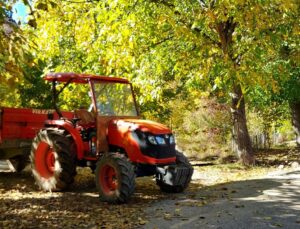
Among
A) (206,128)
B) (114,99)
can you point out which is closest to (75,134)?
(114,99)

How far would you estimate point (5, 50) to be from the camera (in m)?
4.56

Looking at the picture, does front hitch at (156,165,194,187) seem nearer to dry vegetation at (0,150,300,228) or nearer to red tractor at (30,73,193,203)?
red tractor at (30,73,193,203)

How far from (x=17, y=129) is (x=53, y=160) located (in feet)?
5.67

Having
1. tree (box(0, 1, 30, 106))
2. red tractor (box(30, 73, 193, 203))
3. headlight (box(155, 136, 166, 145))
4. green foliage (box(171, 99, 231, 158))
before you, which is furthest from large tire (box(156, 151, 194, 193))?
green foliage (box(171, 99, 231, 158))

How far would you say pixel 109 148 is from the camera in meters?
9.32

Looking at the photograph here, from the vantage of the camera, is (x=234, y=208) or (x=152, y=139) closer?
(x=234, y=208)

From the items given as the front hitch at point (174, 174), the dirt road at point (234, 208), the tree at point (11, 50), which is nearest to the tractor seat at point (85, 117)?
the front hitch at point (174, 174)

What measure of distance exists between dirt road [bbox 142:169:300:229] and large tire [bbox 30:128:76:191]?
7.36ft

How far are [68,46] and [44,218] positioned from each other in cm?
975

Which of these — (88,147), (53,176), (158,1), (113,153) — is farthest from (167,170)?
(158,1)

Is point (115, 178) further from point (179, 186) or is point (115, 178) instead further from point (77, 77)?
point (77, 77)

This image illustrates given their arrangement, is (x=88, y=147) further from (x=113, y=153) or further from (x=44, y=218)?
(x=44, y=218)

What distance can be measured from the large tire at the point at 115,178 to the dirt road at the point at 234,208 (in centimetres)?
61

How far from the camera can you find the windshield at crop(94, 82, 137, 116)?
31.3 feet
